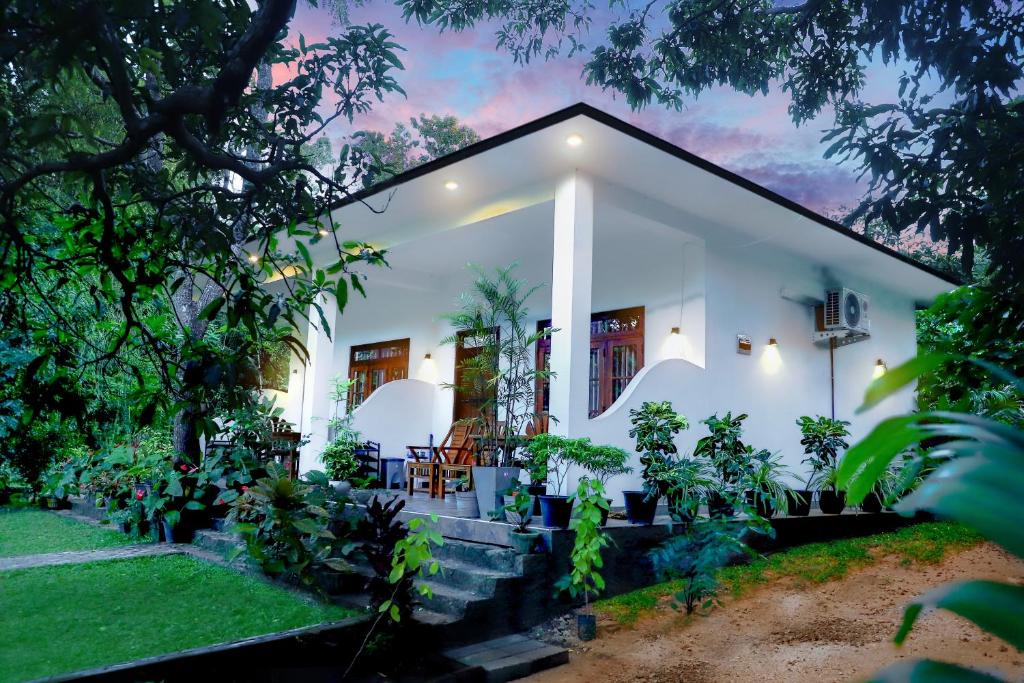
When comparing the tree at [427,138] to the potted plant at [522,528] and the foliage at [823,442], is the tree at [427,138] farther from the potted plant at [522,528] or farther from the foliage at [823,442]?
the potted plant at [522,528]

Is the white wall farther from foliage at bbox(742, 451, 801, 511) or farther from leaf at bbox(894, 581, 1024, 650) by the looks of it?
leaf at bbox(894, 581, 1024, 650)

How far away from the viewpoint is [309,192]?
10.3 feet

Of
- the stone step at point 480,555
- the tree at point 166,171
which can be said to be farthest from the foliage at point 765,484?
the tree at point 166,171

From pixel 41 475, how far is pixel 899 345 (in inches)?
484

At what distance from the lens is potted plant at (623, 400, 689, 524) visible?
17.9 feet

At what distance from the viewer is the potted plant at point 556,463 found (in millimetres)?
5086

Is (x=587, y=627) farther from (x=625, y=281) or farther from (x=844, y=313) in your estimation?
(x=844, y=313)

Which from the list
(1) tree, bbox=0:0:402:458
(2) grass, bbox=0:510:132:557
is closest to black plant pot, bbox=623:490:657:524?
(1) tree, bbox=0:0:402:458

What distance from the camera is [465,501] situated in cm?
674

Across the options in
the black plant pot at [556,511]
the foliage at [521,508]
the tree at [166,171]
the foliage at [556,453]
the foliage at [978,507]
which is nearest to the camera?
the foliage at [978,507]

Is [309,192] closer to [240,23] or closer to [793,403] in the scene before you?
[240,23]

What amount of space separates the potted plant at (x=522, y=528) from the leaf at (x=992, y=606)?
14.8 ft

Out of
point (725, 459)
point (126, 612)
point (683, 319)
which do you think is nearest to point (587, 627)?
point (725, 459)

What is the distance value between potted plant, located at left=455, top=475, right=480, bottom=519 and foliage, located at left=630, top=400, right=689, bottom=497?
144 centimetres
